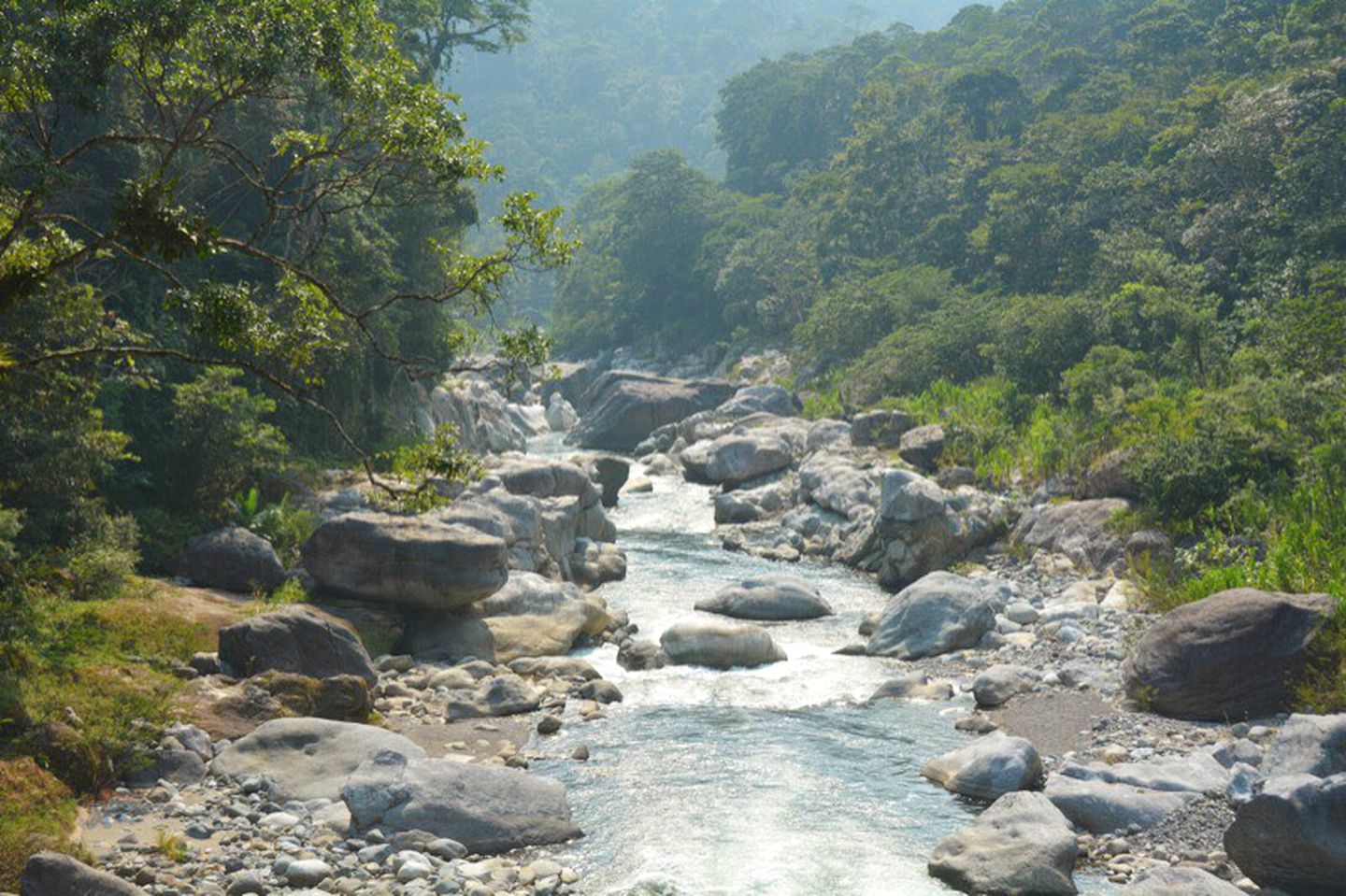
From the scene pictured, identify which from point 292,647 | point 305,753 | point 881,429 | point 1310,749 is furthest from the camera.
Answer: point 881,429

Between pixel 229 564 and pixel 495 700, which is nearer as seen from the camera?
pixel 495 700

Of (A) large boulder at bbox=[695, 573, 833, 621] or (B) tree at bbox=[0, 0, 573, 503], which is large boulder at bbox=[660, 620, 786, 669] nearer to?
(A) large boulder at bbox=[695, 573, 833, 621]

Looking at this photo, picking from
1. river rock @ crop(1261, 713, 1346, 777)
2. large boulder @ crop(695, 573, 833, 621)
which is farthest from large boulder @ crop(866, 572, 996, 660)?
river rock @ crop(1261, 713, 1346, 777)

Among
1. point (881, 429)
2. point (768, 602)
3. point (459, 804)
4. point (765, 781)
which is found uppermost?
point (881, 429)

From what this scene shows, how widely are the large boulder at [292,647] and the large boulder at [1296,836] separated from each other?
10472 millimetres

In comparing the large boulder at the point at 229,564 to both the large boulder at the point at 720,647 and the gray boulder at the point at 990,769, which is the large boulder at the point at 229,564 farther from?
the gray boulder at the point at 990,769

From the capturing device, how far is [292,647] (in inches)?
580

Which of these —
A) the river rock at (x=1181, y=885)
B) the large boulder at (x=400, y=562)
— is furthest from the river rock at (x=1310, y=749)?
the large boulder at (x=400, y=562)

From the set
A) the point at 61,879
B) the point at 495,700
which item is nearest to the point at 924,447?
the point at 495,700

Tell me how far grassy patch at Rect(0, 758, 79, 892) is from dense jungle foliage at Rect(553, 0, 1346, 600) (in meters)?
15.0

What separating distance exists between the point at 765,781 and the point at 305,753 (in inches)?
204

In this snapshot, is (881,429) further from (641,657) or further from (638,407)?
(641,657)

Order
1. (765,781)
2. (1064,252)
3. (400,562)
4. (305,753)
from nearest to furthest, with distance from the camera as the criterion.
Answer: (305,753)
(765,781)
(400,562)
(1064,252)

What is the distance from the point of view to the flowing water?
35.6ft
